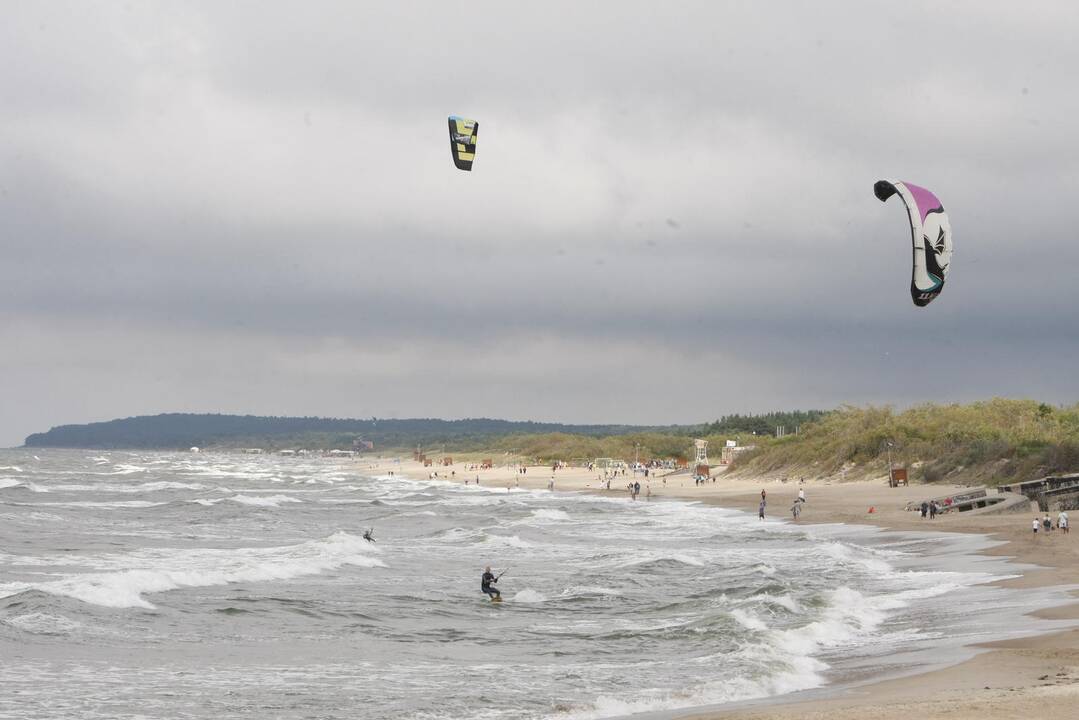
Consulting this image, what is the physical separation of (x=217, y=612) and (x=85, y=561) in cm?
958

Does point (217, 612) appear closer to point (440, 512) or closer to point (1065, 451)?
point (440, 512)

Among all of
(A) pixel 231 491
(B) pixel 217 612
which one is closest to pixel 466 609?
(B) pixel 217 612

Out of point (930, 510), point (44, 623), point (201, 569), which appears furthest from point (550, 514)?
point (44, 623)

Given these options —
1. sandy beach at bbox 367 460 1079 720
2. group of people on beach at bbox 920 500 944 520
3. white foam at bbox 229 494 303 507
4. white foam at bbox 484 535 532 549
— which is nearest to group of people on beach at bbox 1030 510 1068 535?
sandy beach at bbox 367 460 1079 720

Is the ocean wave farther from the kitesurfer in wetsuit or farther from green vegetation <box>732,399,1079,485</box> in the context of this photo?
green vegetation <box>732,399,1079,485</box>

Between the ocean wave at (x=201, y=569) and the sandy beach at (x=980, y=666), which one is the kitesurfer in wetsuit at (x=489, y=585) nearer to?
the ocean wave at (x=201, y=569)

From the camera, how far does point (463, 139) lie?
95.2 feet

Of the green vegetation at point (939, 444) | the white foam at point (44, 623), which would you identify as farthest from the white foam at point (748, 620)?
the green vegetation at point (939, 444)

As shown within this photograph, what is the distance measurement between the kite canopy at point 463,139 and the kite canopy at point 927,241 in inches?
409

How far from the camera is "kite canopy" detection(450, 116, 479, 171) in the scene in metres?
28.2

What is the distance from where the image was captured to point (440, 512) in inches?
2130

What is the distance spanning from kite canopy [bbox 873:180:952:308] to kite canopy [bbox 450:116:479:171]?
10.4 metres

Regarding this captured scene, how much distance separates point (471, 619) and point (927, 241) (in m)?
10.3

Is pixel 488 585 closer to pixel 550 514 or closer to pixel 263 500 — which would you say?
pixel 550 514
